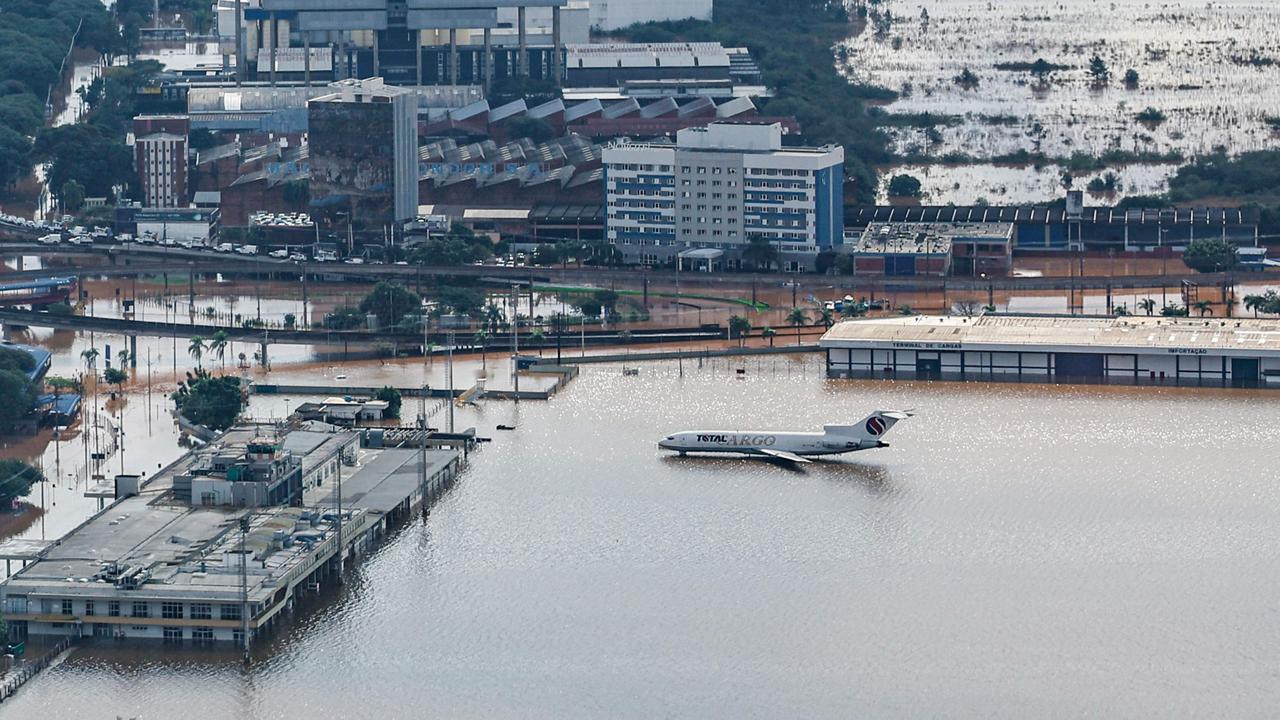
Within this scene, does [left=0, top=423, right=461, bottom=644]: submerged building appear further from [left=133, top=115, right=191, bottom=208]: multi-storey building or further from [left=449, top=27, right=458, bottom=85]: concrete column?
[left=449, top=27, right=458, bottom=85]: concrete column

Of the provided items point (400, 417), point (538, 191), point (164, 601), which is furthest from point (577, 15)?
point (164, 601)

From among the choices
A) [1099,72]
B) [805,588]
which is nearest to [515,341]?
[805,588]

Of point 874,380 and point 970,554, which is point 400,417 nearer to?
point 874,380

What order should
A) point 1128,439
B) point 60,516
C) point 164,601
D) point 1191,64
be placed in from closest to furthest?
point 164,601
point 60,516
point 1128,439
point 1191,64

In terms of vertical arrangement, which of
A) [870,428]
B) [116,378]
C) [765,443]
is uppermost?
[116,378]

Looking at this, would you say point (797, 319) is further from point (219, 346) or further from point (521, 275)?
point (219, 346)

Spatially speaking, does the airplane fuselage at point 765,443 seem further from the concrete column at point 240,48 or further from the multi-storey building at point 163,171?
the concrete column at point 240,48
